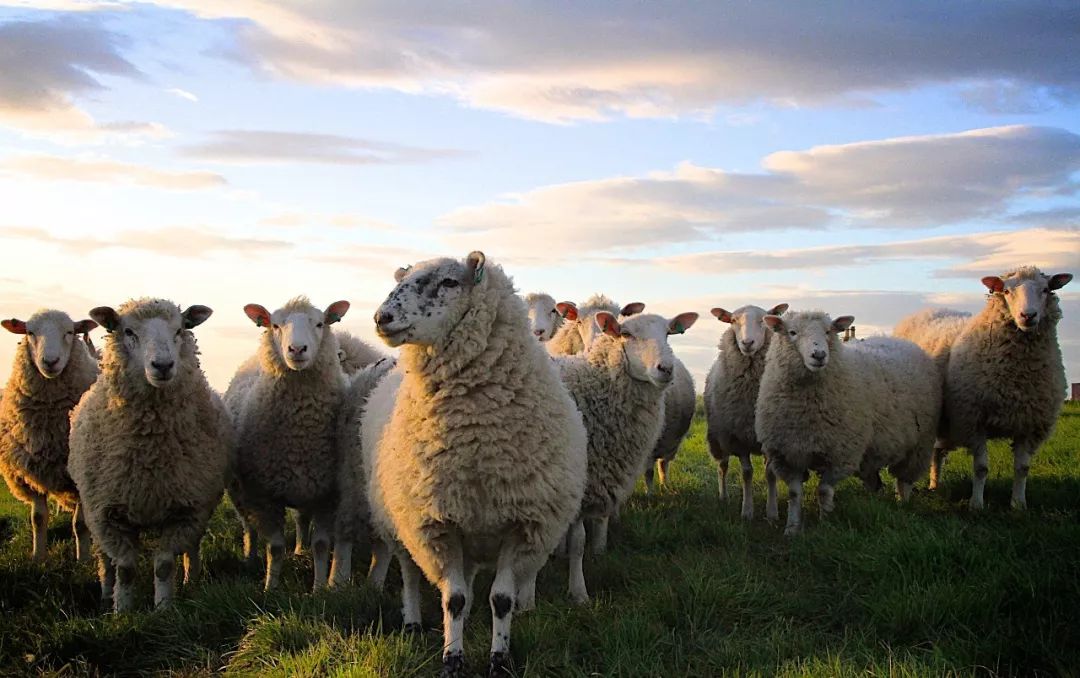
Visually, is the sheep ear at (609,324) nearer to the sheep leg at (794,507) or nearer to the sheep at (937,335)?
the sheep leg at (794,507)

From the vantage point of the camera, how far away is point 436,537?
208 inches

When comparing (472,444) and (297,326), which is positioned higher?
(297,326)

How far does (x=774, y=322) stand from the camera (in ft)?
30.2

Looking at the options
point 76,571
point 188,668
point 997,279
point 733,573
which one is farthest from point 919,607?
point 76,571

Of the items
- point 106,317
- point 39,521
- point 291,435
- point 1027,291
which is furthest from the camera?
point 1027,291

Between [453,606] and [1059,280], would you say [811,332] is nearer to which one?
[1059,280]

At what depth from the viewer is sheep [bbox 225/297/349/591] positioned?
7.43m

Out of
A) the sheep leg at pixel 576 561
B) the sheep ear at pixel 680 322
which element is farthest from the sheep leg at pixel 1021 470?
the sheep leg at pixel 576 561

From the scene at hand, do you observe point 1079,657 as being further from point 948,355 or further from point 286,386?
point 948,355

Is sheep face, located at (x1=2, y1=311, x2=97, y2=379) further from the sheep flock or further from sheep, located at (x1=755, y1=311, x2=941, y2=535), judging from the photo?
sheep, located at (x1=755, y1=311, x2=941, y2=535)

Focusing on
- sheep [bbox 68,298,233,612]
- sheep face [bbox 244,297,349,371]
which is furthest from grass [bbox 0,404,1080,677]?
sheep face [bbox 244,297,349,371]

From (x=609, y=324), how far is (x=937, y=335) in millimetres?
6102

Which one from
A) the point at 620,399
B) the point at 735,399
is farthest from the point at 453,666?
the point at 735,399

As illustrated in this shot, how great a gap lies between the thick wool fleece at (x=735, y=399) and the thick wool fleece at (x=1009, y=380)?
229 centimetres
